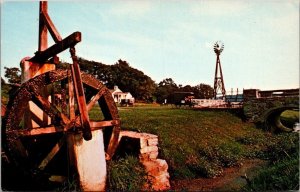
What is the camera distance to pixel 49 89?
21.0 ft

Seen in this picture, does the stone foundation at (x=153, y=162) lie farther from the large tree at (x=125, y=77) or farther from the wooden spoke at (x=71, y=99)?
the large tree at (x=125, y=77)

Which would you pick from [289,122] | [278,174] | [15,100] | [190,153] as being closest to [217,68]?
[289,122]

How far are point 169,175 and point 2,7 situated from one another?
5533 millimetres

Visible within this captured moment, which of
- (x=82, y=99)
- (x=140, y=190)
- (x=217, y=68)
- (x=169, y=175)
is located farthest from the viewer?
(x=217, y=68)

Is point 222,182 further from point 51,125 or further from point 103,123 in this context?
point 51,125

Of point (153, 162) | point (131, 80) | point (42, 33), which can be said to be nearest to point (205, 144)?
point (153, 162)

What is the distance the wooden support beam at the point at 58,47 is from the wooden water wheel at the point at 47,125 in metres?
0.40

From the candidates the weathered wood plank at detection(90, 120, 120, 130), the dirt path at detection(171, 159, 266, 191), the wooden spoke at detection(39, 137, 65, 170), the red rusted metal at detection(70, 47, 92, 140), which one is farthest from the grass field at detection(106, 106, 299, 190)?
the red rusted metal at detection(70, 47, 92, 140)

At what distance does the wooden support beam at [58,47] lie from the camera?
17.1 ft

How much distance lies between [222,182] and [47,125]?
494 cm

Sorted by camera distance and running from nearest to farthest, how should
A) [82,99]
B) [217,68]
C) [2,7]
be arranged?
[2,7], [82,99], [217,68]

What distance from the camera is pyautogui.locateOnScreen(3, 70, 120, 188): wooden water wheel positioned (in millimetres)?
5395

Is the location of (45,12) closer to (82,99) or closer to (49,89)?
(49,89)

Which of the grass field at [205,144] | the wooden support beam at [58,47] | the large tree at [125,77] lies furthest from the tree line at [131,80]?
the wooden support beam at [58,47]
